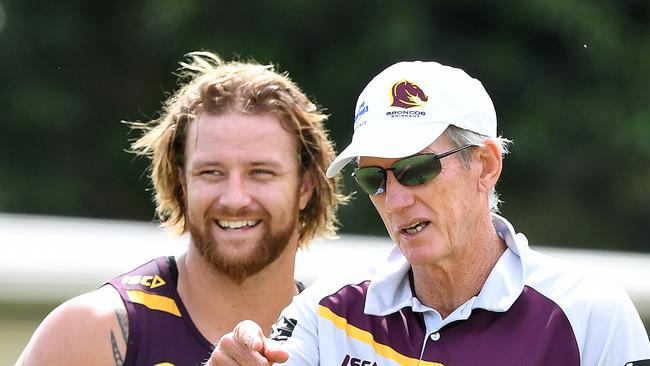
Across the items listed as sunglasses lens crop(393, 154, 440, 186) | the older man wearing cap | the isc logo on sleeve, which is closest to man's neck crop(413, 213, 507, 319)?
the older man wearing cap

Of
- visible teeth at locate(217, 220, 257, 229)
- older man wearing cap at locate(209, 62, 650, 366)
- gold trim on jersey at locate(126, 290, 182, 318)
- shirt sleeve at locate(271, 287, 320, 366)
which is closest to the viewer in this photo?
older man wearing cap at locate(209, 62, 650, 366)

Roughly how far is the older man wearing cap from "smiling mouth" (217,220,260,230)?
1.16m

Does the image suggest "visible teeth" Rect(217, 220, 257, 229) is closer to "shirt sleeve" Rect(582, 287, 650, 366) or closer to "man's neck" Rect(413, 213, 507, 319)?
"man's neck" Rect(413, 213, 507, 319)

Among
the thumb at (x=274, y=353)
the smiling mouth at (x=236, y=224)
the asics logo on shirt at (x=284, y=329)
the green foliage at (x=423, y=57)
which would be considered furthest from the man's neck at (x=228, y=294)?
the green foliage at (x=423, y=57)

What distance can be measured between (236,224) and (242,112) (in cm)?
48

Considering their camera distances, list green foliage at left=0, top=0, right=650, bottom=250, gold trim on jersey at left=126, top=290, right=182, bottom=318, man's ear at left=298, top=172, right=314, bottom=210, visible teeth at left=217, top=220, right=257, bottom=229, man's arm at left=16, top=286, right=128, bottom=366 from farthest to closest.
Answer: green foliage at left=0, top=0, right=650, bottom=250, man's ear at left=298, top=172, right=314, bottom=210, visible teeth at left=217, top=220, right=257, bottom=229, gold trim on jersey at left=126, top=290, right=182, bottom=318, man's arm at left=16, top=286, right=128, bottom=366

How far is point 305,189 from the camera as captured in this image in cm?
555

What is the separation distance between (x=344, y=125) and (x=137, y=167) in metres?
2.51

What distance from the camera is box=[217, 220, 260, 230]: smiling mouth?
5.15 metres

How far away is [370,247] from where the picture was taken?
315 inches

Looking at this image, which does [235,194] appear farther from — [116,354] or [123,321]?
[116,354]

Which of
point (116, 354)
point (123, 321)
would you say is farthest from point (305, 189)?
point (116, 354)

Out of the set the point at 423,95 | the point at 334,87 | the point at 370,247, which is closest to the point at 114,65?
the point at 334,87

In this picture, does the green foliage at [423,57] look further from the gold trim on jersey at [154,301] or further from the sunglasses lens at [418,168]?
the sunglasses lens at [418,168]
